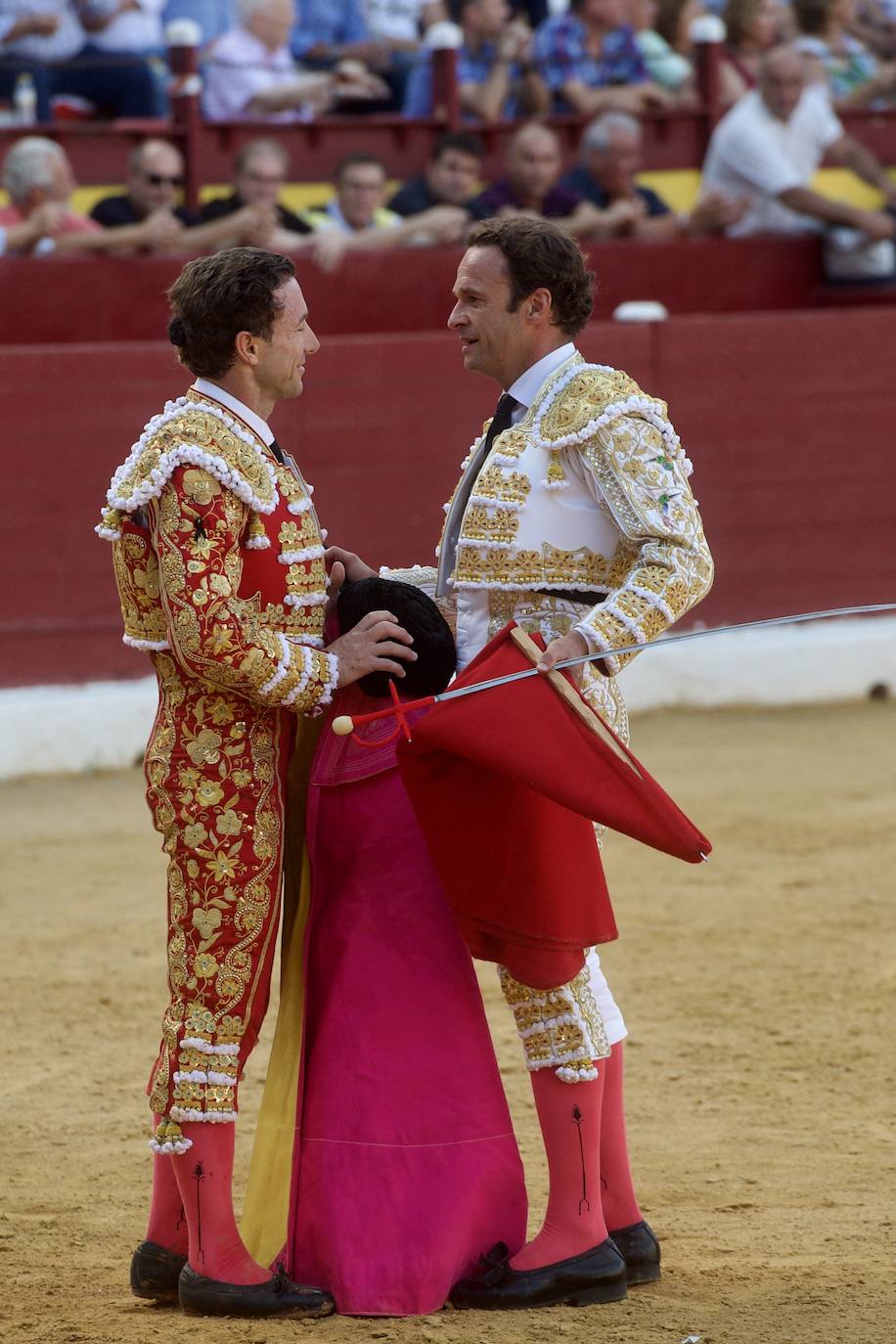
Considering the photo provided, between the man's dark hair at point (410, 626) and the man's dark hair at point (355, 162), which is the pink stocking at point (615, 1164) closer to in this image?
the man's dark hair at point (410, 626)

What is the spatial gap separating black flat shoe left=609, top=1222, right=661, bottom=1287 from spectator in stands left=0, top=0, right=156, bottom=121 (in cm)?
622

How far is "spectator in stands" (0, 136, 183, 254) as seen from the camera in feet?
23.6

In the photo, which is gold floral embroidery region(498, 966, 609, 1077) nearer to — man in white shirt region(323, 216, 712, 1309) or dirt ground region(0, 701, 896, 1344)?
man in white shirt region(323, 216, 712, 1309)

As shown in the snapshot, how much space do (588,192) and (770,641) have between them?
2092 millimetres

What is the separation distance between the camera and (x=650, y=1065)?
13.5ft

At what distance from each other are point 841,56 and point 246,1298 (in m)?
9.37

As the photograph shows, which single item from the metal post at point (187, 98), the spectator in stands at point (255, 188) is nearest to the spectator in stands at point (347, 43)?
the metal post at point (187, 98)

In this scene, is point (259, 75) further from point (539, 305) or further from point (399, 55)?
point (539, 305)

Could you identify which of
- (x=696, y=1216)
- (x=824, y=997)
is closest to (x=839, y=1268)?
(x=696, y=1216)

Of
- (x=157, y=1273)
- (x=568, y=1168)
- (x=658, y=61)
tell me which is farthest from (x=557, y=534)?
(x=658, y=61)

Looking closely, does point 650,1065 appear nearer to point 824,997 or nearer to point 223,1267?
point 824,997

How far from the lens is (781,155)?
877cm

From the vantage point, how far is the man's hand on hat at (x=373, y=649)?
273 centimetres

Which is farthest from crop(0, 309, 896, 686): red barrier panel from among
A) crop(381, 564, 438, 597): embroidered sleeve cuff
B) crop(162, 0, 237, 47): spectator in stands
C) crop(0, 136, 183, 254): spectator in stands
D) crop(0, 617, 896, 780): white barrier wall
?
crop(381, 564, 438, 597): embroidered sleeve cuff
